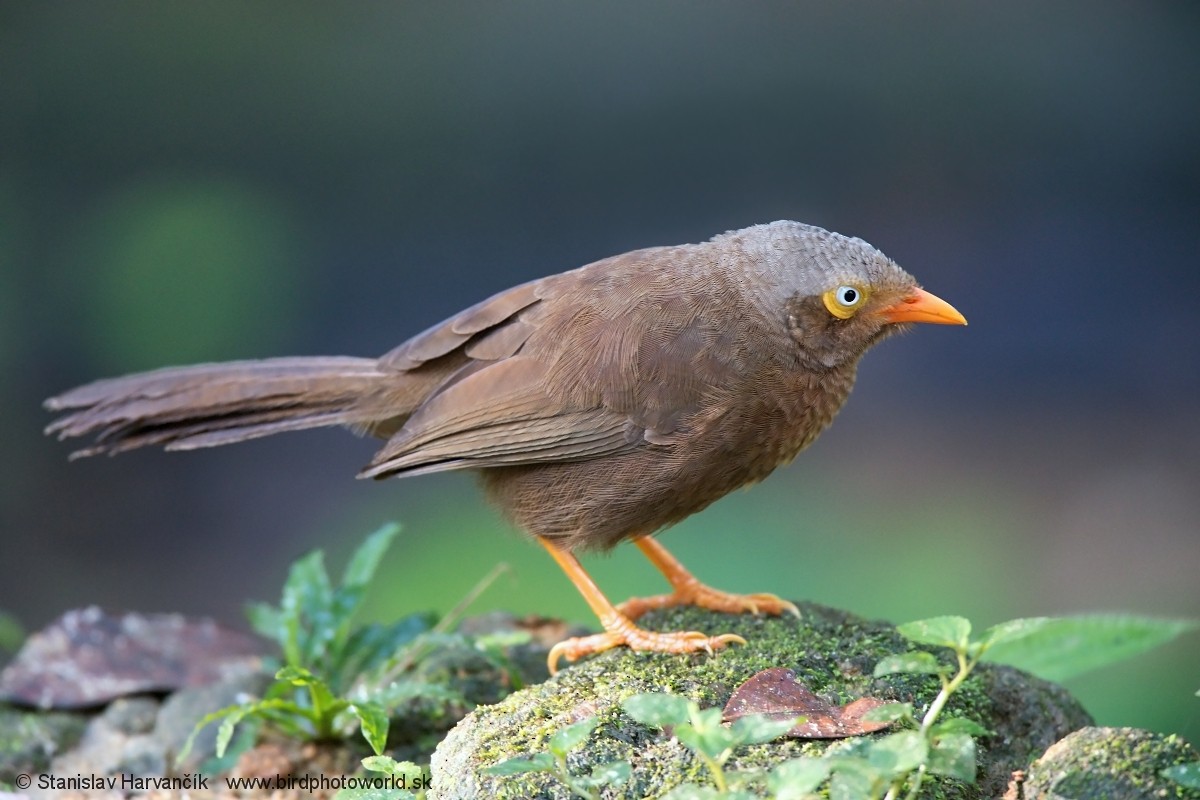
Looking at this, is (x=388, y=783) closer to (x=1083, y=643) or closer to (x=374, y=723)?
(x=374, y=723)

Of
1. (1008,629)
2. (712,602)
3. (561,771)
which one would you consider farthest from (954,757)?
(712,602)

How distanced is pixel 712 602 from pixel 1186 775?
6.38 feet

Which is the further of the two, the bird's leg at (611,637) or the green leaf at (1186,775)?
the bird's leg at (611,637)

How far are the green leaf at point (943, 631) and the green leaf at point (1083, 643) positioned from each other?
67.5 inches

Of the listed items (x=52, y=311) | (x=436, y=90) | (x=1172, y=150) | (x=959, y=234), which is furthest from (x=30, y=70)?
(x=1172, y=150)

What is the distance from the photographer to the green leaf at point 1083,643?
3988 mm

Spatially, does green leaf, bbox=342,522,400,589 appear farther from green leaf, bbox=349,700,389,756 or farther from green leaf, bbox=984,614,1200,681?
green leaf, bbox=984,614,1200,681

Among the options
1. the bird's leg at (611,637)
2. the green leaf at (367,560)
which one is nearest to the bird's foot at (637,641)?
the bird's leg at (611,637)

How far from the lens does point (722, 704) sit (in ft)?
9.87

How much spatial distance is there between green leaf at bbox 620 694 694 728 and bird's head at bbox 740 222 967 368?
177 cm

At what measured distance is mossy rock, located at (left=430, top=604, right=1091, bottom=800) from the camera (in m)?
2.66

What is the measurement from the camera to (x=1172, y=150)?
6406 mm

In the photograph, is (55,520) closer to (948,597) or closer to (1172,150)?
(948,597)

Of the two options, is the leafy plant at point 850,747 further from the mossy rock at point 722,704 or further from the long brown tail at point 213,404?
the long brown tail at point 213,404
